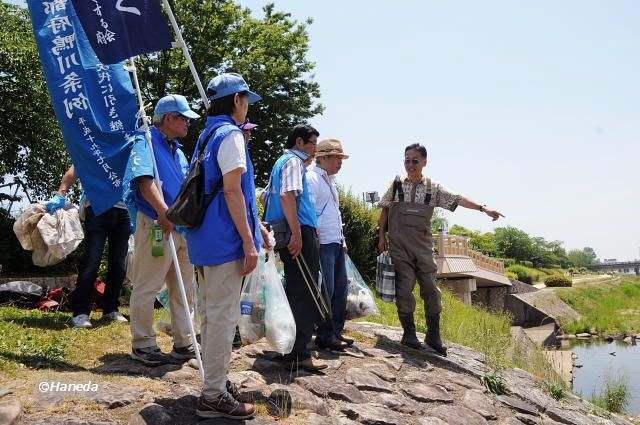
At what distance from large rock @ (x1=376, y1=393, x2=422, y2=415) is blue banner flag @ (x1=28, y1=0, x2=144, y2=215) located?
276 cm

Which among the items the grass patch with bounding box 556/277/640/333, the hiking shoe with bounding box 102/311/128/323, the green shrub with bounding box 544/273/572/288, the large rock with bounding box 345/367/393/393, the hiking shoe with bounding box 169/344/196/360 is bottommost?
the grass patch with bounding box 556/277/640/333

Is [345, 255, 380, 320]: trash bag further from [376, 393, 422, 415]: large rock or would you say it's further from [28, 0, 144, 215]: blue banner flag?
[28, 0, 144, 215]: blue banner flag

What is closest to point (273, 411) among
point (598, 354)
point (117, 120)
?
point (117, 120)

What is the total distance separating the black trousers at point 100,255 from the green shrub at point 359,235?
806 centimetres

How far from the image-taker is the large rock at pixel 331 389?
4.52 m

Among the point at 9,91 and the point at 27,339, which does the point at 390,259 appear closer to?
the point at 27,339

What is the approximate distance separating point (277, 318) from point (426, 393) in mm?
1596

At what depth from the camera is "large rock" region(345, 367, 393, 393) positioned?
492cm

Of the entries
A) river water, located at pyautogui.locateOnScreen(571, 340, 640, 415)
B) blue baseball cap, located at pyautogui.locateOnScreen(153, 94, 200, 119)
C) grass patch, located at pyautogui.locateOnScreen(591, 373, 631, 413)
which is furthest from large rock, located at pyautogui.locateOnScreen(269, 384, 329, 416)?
river water, located at pyautogui.locateOnScreen(571, 340, 640, 415)

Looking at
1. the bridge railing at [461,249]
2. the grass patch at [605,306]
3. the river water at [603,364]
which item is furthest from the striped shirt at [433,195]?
the grass patch at [605,306]

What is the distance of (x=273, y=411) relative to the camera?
3943 millimetres

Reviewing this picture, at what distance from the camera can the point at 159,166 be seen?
4.58 metres

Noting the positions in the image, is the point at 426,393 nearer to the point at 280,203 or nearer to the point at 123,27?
the point at 280,203

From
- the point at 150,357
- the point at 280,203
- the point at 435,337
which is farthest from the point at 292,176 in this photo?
the point at 435,337
